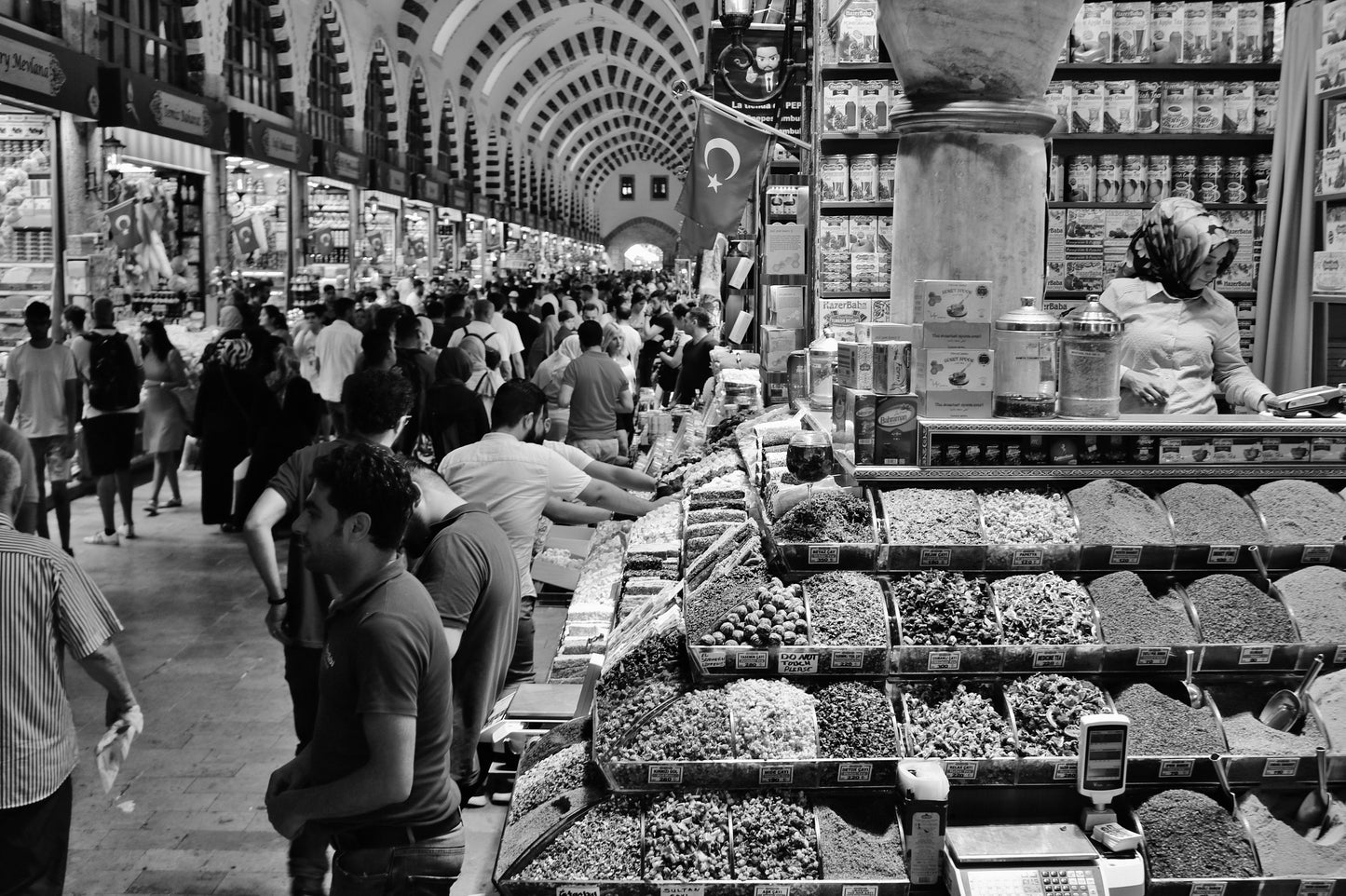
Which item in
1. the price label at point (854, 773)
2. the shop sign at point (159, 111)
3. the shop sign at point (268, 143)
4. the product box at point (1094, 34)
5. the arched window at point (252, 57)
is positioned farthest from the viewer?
the arched window at point (252, 57)

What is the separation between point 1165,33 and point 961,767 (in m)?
4.72

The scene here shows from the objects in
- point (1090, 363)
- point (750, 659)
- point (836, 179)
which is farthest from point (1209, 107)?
point (750, 659)

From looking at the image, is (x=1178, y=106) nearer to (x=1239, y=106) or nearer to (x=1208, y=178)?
(x=1239, y=106)

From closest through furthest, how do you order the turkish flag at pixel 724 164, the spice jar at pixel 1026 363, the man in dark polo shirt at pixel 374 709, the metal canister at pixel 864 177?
the man in dark polo shirt at pixel 374 709 → the spice jar at pixel 1026 363 → the metal canister at pixel 864 177 → the turkish flag at pixel 724 164

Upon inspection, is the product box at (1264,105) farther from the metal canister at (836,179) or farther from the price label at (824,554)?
the price label at (824,554)

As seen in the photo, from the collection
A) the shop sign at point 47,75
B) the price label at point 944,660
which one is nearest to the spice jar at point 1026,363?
the price label at point 944,660

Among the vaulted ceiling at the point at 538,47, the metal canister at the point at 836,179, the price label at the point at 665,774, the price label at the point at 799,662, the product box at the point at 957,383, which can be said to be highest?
the vaulted ceiling at the point at 538,47

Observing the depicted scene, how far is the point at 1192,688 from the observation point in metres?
3.00

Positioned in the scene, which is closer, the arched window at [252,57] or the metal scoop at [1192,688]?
the metal scoop at [1192,688]

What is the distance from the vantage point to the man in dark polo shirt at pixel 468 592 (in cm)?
328

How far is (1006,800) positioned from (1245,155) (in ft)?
15.5

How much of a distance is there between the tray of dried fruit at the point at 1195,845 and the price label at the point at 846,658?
0.75 meters

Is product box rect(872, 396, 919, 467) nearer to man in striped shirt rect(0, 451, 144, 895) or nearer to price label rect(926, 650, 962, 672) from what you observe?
price label rect(926, 650, 962, 672)

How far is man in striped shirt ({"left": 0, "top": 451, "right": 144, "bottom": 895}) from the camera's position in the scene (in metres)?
2.73
